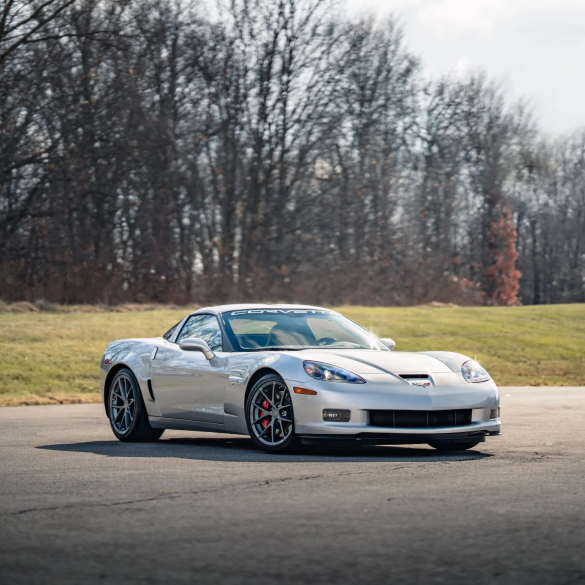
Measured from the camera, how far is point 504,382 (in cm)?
2673

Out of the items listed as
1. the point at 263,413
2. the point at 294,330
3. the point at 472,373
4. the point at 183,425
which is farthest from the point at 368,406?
the point at 183,425

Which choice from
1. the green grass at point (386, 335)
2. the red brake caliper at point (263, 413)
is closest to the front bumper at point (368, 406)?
the red brake caliper at point (263, 413)

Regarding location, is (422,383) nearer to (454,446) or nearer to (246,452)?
(454,446)

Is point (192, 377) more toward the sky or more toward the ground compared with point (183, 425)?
more toward the sky

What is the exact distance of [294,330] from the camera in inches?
449

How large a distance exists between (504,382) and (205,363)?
54.3 feet

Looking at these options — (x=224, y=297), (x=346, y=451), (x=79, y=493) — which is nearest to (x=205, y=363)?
(x=346, y=451)

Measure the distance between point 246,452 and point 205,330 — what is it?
1.78 m

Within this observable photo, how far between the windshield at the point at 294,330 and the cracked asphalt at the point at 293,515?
1.06 meters

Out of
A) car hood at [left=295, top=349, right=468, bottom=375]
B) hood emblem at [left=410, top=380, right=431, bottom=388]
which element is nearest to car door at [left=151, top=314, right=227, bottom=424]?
car hood at [left=295, top=349, right=468, bottom=375]

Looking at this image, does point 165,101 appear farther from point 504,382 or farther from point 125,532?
point 125,532

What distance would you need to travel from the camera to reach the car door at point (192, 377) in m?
11.0

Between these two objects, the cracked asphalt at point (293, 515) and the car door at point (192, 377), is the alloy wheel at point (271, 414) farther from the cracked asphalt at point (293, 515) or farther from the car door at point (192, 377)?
the car door at point (192, 377)

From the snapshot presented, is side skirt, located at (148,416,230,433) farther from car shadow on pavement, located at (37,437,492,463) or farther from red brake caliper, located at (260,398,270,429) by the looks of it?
red brake caliper, located at (260,398,270,429)
